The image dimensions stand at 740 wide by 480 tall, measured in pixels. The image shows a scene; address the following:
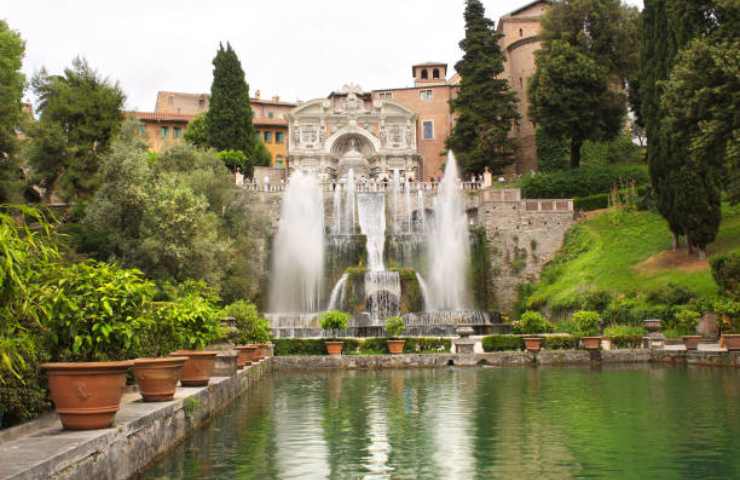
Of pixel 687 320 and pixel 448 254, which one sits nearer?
pixel 687 320

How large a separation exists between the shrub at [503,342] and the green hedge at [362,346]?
1.04m

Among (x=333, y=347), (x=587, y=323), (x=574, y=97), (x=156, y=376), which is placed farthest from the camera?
(x=574, y=97)

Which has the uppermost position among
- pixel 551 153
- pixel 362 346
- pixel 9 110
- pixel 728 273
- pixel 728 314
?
pixel 551 153

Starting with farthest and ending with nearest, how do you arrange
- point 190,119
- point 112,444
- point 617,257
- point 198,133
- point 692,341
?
point 190,119 → point 198,133 → point 617,257 → point 692,341 → point 112,444

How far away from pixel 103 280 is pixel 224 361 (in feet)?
18.1

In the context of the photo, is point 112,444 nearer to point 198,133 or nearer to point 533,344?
point 533,344

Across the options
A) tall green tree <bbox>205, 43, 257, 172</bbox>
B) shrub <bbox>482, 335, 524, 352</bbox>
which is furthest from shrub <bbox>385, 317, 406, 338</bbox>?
tall green tree <bbox>205, 43, 257, 172</bbox>

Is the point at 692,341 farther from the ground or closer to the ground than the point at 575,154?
closer to the ground

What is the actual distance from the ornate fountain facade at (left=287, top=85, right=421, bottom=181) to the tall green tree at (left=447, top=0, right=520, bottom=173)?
5829 millimetres

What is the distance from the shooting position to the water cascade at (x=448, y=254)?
35625mm

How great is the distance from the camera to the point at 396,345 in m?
20.9

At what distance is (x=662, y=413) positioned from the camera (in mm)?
10094

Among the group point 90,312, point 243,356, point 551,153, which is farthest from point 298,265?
point 90,312

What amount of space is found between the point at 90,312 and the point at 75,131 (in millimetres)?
33376
